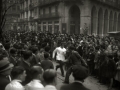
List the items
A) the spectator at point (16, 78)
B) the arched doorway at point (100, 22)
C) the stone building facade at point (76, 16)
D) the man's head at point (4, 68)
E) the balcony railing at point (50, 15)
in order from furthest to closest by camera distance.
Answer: the arched doorway at point (100, 22) < the balcony railing at point (50, 15) < the stone building facade at point (76, 16) < the man's head at point (4, 68) < the spectator at point (16, 78)

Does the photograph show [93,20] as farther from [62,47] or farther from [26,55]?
[26,55]

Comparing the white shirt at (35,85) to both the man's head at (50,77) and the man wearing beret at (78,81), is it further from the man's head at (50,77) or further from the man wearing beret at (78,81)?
the man wearing beret at (78,81)

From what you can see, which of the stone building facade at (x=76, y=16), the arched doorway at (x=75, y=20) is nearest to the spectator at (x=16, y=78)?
the stone building facade at (x=76, y=16)

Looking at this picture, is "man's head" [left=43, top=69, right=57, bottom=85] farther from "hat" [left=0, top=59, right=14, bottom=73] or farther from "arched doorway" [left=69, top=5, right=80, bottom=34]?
"arched doorway" [left=69, top=5, right=80, bottom=34]

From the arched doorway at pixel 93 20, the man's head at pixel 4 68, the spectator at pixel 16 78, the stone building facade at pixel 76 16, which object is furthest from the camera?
the arched doorway at pixel 93 20

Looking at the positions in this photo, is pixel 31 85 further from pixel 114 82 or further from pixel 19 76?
pixel 114 82

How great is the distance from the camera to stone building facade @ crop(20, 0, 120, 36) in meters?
27.3

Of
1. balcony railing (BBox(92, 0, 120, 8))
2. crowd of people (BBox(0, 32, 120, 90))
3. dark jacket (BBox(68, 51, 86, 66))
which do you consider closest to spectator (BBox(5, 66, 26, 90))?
crowd of people (BBox(0, 32, 120, 90))

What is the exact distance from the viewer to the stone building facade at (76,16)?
27.3 meters

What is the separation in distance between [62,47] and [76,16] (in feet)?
76.4

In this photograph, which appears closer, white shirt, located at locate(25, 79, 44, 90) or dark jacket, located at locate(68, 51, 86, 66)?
white shirt, located at locate(25, 79, 44, 90)

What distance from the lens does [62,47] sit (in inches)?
314

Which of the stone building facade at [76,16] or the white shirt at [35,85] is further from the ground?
the stone building facade at [76,16]

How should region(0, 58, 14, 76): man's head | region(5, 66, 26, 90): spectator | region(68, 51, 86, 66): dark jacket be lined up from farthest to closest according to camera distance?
region(68, 51, 86, 66): dark jacket, region(0, 58, 14, 76): man's head, region(5, 66, 26, 90): spectator
